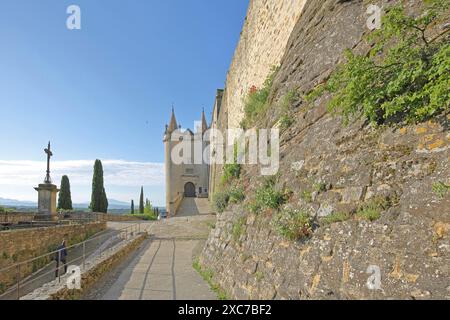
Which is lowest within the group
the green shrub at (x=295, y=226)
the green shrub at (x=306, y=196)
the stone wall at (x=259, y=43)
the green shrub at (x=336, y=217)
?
the green shrub at (x=295, y=226)

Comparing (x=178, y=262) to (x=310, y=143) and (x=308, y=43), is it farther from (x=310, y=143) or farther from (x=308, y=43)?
(x=308, y=43)

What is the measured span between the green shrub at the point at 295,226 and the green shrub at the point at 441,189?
1.49 meters

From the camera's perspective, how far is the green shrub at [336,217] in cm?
319

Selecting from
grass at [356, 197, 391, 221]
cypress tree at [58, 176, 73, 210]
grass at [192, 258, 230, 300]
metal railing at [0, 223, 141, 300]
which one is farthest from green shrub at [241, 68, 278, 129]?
cypress tree at [58, 176, 73, 210]

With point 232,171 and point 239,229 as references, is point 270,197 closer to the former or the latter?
point 239,229

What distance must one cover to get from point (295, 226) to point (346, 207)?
0.72 m

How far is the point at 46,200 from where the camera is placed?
648 inches

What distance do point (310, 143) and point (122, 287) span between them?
5238 mm

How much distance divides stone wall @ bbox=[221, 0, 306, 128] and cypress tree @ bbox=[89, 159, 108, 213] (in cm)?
1976

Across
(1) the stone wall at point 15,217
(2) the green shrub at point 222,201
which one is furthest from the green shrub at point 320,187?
(1) the stone wall at point 15,217

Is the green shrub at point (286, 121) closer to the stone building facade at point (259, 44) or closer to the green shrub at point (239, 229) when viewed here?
the green shrub at point (239, 229)

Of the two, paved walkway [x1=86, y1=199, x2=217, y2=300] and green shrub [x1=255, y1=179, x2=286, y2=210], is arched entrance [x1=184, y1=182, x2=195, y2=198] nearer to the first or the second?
paved walkway [x1=86, y1=199, x2=217, y2=300]
